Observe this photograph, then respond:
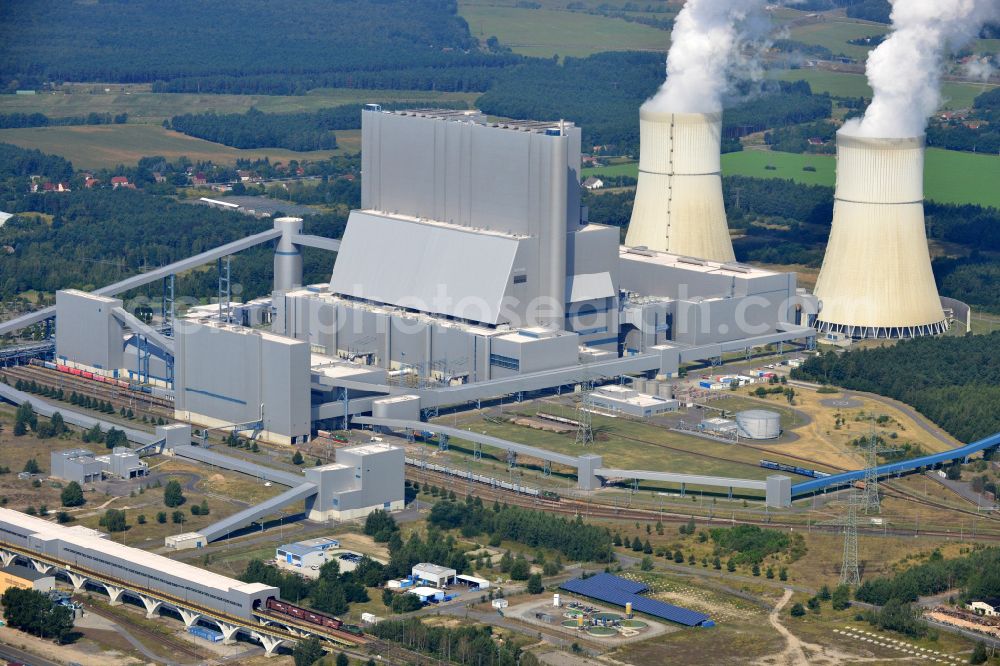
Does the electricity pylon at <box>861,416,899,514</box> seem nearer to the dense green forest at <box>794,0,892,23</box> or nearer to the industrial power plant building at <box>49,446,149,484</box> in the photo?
the industrial power plant building at <box>49,446,149,484</box>

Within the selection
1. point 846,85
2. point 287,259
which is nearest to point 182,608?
point 287,259

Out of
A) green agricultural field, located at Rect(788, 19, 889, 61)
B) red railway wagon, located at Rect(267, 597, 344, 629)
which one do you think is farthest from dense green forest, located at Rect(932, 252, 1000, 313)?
green agricultural field, located at Rect(788, 19, 889, 61)

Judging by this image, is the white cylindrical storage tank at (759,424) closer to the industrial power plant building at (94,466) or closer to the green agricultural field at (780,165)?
the industrial power plant building at (94,466)

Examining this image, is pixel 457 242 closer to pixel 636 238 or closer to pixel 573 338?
pixel 573 338

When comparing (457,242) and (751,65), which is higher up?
(751,65)

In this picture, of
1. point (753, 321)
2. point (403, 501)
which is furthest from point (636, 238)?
point (403, 501)


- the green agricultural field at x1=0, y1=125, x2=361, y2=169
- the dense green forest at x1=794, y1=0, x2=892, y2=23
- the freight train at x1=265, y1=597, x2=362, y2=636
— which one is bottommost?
the freight train at x1=265, y1=597, x2=362, y2=636
